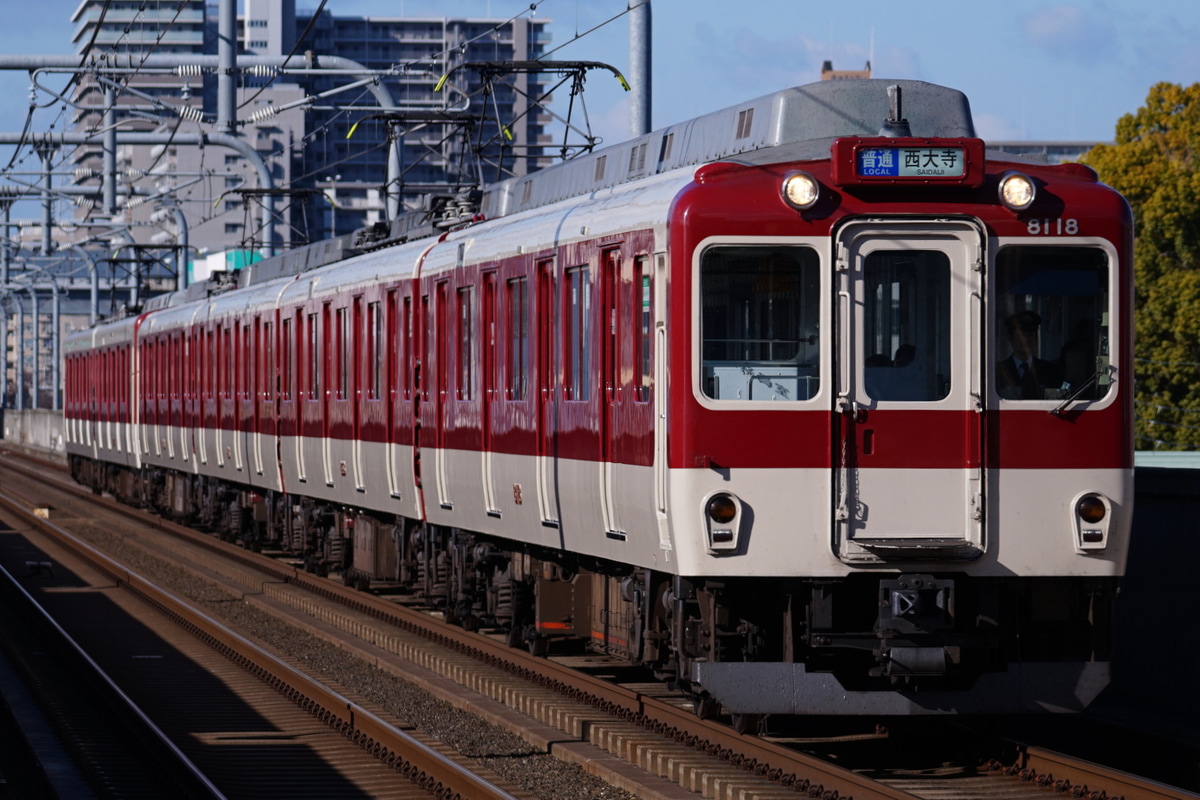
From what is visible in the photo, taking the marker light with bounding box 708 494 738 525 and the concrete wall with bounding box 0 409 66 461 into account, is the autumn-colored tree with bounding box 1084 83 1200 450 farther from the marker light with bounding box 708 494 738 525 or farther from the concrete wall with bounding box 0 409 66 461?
the concrete wall with bounding box 0 409 66 461

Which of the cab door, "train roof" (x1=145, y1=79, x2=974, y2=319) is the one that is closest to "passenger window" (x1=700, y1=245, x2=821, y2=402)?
the cab door

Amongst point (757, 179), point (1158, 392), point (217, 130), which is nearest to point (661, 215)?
point (757, 179)

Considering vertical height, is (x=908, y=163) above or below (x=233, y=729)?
above

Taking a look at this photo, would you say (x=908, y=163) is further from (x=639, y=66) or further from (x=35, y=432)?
(x=35, y=432)

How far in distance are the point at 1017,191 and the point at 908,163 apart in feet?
1.85

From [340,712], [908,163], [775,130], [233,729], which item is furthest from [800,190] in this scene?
[233,729]

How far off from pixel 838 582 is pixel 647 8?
24.9ft

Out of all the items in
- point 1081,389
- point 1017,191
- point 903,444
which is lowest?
point 903,444

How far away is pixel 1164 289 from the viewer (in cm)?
3847

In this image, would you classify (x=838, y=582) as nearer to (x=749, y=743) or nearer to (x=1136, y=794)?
(x=749, y=743)

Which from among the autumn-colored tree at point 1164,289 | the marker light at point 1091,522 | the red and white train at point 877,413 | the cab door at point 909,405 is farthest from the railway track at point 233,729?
the autumn-colored tree at point 1164,289

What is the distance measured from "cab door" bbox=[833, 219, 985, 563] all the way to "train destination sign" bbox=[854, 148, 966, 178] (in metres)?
0.24

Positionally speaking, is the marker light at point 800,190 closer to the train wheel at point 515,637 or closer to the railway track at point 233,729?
the railway track at point 233,729

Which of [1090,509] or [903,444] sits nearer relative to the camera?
[903,444]
